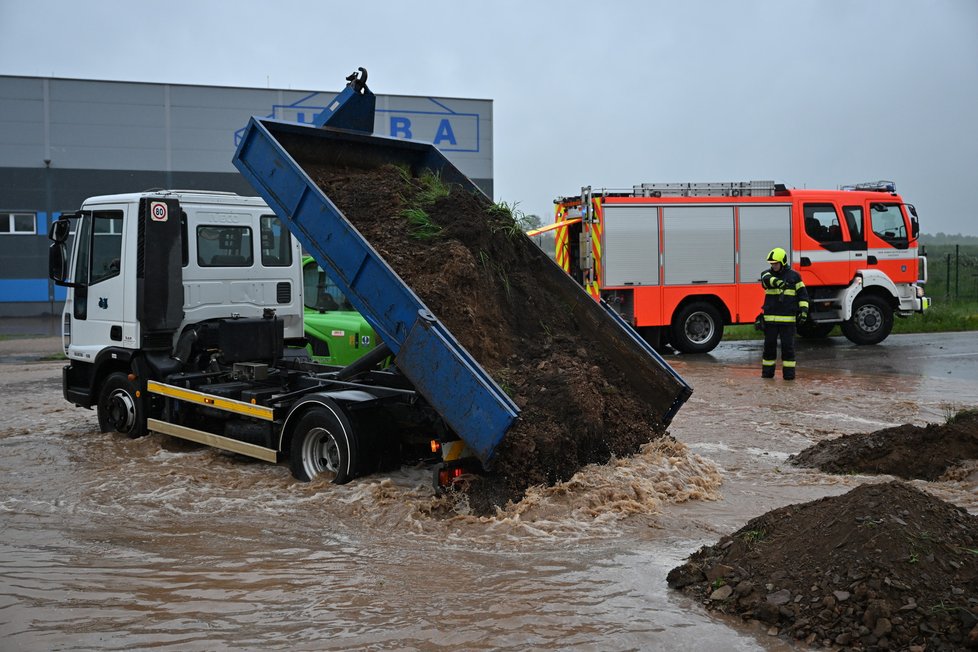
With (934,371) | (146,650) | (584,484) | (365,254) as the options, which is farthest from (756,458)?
(934,371)

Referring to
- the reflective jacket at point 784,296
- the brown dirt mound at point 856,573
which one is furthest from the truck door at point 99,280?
the reflective jacket at point 784,296

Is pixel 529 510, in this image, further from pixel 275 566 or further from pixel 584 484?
pixel 275 566

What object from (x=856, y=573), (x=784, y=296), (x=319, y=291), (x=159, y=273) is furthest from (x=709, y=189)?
(x=856, y=573)

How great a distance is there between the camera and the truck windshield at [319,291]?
1081 cm

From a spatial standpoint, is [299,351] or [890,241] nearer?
[299,351]

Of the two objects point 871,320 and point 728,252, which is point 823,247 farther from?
point 728,252

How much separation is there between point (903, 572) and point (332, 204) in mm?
4834

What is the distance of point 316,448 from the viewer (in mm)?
7441

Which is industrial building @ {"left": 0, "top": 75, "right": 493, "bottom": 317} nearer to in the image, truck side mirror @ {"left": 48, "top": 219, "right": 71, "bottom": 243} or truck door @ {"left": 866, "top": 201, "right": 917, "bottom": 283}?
truck door @ {"left": 866, "top": 201, "right": 917, "bottom": 283}

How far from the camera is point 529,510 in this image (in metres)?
6.20

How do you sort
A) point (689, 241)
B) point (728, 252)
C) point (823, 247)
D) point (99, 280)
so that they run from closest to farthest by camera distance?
point (99, 280) < point (689, 241) < point (728, 252) < point (823, 247)

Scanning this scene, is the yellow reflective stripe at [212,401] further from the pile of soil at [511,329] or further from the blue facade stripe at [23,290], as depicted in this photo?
the blue facade stripe at [23,290]

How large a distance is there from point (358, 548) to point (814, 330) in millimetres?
15625

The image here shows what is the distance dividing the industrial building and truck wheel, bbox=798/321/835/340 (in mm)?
15301
